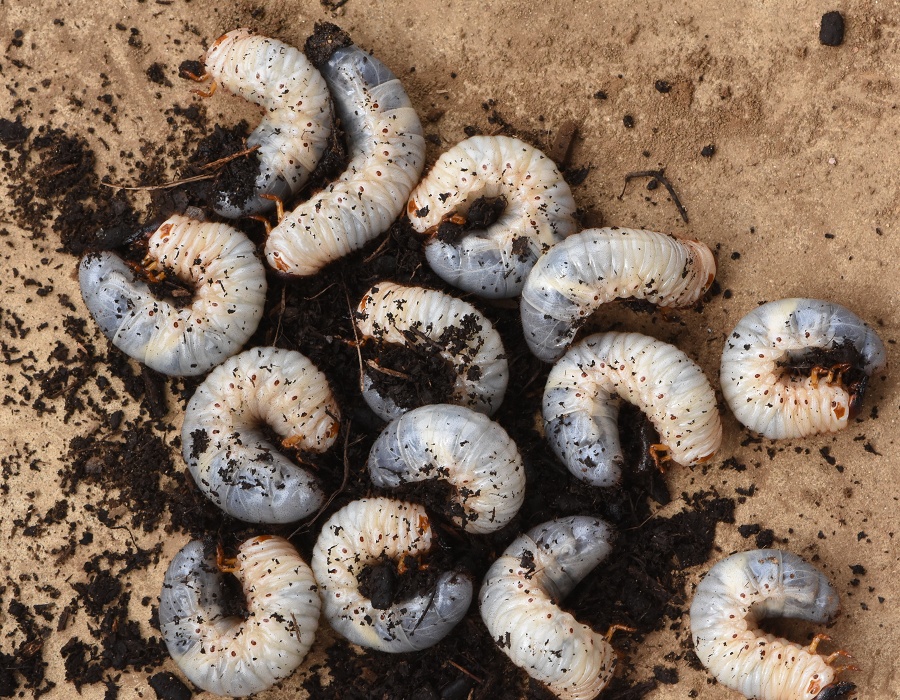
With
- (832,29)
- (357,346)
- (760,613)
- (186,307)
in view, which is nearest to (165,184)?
(186,307)

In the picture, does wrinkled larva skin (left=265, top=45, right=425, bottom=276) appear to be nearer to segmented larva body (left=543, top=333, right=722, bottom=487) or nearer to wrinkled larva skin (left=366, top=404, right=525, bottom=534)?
wrinkled larva skin (left=366, top=404, right=525, bottom=534)

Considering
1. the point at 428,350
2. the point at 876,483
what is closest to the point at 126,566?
the point at 428,350

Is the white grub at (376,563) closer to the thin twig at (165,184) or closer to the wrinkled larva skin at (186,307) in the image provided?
the wrinkled larva skin at (186,307)

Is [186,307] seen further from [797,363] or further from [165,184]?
[797,363]

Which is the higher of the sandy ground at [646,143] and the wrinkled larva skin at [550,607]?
the sandy ground at [646,143]

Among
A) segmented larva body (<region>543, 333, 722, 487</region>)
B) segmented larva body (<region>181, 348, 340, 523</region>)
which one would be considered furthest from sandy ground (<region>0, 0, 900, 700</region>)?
segmented larva body (<region>181, 348, 340, 523</region>)

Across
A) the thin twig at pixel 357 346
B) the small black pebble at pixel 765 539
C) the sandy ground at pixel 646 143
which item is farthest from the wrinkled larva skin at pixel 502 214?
the small black pebble at pixel 765 539
